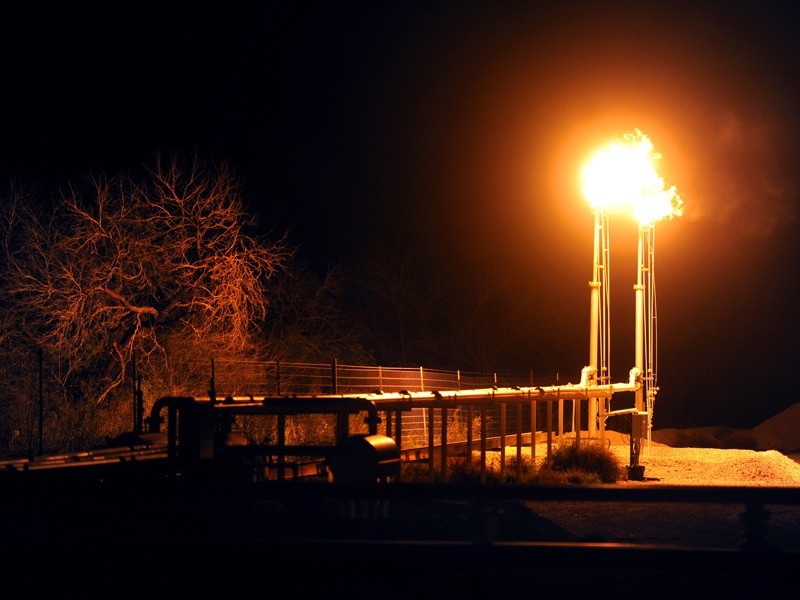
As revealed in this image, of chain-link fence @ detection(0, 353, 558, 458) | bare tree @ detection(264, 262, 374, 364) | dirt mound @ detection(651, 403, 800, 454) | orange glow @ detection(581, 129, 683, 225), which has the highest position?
orange glow @ detection(581, 129, 683, 225)

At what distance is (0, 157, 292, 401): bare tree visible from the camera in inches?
840

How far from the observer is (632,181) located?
26.8 metres

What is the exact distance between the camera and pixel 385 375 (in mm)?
27609

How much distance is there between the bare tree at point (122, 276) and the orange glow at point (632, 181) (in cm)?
828

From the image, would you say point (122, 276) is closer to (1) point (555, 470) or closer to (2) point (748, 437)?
(1) point (555, 470)

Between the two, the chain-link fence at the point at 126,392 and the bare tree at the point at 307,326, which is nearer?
the chain-link fence at the point at 126,392

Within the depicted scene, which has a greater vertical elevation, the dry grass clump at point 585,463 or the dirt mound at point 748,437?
the dry grass clump at point 585,463

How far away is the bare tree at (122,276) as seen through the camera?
840 inches

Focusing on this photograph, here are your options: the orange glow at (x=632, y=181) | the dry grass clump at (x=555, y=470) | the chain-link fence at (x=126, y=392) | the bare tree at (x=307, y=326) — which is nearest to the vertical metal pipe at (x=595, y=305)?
the orange glow at (x=632, y=181)

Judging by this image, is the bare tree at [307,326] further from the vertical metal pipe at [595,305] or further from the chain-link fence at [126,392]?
the vertical metal pipe at [595,305]

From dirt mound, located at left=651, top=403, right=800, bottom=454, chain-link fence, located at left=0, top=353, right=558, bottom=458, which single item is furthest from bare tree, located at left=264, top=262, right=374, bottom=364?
dirt mound, located at left=651, top=403, right=800, bottom=454

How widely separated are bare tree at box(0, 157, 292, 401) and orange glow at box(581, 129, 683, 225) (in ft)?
27.2

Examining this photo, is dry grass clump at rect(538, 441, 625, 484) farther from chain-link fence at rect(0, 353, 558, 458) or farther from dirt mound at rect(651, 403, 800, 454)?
dirt mound at rect(651, 403, 800, 454)

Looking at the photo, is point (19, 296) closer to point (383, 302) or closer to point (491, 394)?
point (491, 394)
